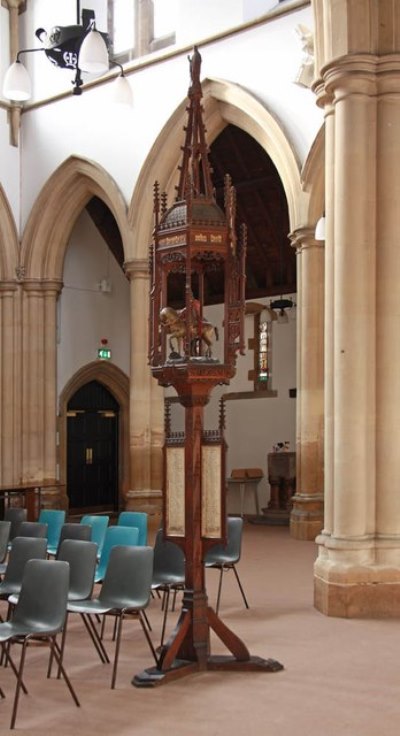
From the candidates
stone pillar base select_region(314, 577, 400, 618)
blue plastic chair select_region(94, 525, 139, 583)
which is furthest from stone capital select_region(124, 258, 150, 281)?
stone pillar base select_region(314, 577, 400, 618)

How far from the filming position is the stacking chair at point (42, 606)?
4969 mm

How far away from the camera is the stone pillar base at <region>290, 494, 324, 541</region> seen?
39.2ft

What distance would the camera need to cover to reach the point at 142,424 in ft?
44.7

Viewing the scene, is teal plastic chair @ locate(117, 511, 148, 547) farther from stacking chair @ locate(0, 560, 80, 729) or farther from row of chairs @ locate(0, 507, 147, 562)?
stacking chair @ locate(0, 560, 80, 729)

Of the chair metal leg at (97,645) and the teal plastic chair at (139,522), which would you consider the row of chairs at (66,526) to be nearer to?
the teal plastic chair at (139,522)

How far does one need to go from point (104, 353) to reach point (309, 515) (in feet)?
20.8

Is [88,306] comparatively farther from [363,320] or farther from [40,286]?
[363,320]

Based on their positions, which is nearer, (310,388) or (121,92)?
(121,92)

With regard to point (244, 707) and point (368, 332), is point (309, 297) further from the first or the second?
point (244, 707)

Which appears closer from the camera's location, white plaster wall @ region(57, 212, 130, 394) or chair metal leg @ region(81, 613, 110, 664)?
chair metal leg @ region(81, 613, 110, 664)

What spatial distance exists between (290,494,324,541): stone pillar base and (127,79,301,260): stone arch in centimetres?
338

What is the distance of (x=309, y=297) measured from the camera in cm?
1195

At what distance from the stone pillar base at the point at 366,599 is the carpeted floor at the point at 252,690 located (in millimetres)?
122

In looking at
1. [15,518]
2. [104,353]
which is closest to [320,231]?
[15,518]
